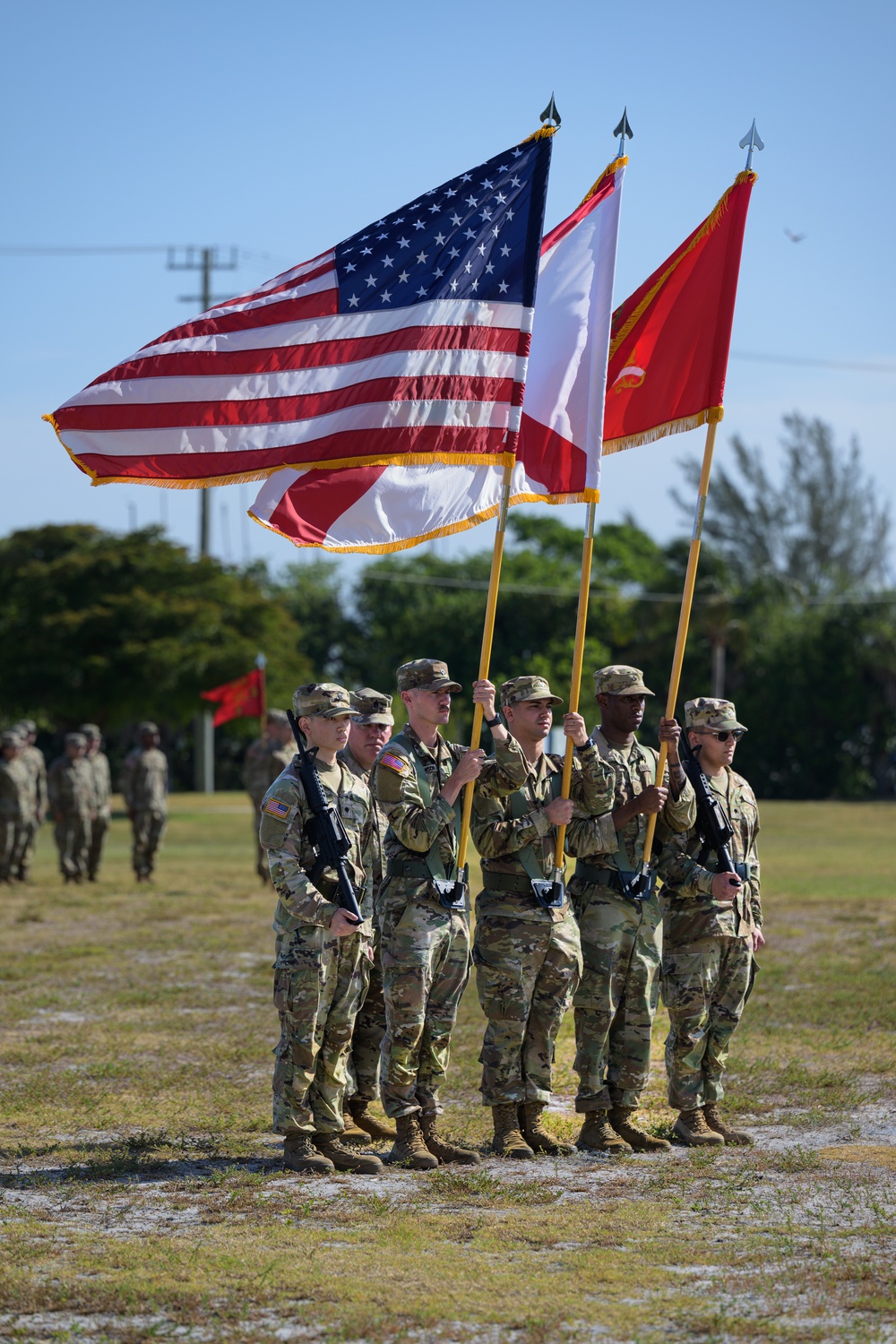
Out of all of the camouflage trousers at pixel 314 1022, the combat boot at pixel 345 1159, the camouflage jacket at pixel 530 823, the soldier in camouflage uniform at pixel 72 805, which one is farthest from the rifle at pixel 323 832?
the soldier in camouflage uniform at pixel 72 805

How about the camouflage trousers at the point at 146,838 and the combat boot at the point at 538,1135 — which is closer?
the combat boot at the point at 538,1135

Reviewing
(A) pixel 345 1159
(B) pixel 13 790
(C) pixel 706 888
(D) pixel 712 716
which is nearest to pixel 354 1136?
(A) pixel 345 1159

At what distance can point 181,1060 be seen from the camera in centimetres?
1002

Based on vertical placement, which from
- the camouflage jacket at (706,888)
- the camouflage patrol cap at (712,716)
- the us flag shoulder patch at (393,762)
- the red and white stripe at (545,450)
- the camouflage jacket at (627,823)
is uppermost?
the red and white stripe at (545,450)

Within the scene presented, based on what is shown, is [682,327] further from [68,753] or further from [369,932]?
[68,753]

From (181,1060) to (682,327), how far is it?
18.2 feet

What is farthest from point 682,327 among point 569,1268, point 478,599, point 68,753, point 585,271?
point 478,599

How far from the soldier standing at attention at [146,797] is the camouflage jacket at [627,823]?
14014mm

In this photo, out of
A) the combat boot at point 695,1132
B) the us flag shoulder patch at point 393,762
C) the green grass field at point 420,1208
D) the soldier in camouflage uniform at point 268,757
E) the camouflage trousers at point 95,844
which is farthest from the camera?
the camouflage trousers at point 95,844

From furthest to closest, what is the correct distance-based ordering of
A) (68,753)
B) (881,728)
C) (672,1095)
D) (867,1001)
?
1. (881,728)
2. (68,753)
3. (867,1001)
4. (672,1095)

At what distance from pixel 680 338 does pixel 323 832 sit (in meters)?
3.38

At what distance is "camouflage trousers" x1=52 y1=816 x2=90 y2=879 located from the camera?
21.7m

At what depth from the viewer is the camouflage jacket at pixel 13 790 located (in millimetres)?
21250

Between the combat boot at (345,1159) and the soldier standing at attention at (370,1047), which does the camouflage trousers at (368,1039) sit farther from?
the combat boot at (345,1159)
